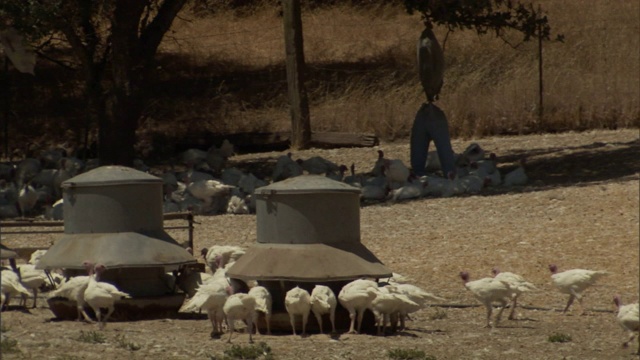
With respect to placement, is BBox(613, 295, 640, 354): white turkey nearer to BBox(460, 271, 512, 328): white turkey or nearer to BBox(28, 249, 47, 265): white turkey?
BBox(460, 271, 512, 328): white turkey

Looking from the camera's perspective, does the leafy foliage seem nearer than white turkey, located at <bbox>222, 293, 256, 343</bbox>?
No

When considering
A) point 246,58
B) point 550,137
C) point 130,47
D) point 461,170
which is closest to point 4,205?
point 130,47

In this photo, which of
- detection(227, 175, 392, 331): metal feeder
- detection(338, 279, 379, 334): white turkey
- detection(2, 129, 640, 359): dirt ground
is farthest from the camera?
detection(227, 175, 392, 331): metal feeder

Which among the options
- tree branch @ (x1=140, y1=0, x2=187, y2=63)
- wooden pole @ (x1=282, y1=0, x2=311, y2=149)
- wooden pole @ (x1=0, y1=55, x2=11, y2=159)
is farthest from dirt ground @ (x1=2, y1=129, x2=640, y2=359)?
wooden pole @ (x1=0, y1=55, x2=11, y2=159)

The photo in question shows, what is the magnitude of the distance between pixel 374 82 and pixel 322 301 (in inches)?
802

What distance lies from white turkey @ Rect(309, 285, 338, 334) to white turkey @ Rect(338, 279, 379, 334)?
8 centimetres

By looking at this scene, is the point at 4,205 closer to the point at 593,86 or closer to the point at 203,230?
the point at 203,230

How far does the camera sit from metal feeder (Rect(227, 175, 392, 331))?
1086cm

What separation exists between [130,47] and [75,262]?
9.84 m

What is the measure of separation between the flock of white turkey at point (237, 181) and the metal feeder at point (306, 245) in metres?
7.18

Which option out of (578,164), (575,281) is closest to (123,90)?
(578,164)

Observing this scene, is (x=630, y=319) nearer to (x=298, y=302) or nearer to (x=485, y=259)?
(x=298, y=302)

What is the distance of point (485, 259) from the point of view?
14.1m

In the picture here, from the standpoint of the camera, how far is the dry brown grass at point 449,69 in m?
25.0
